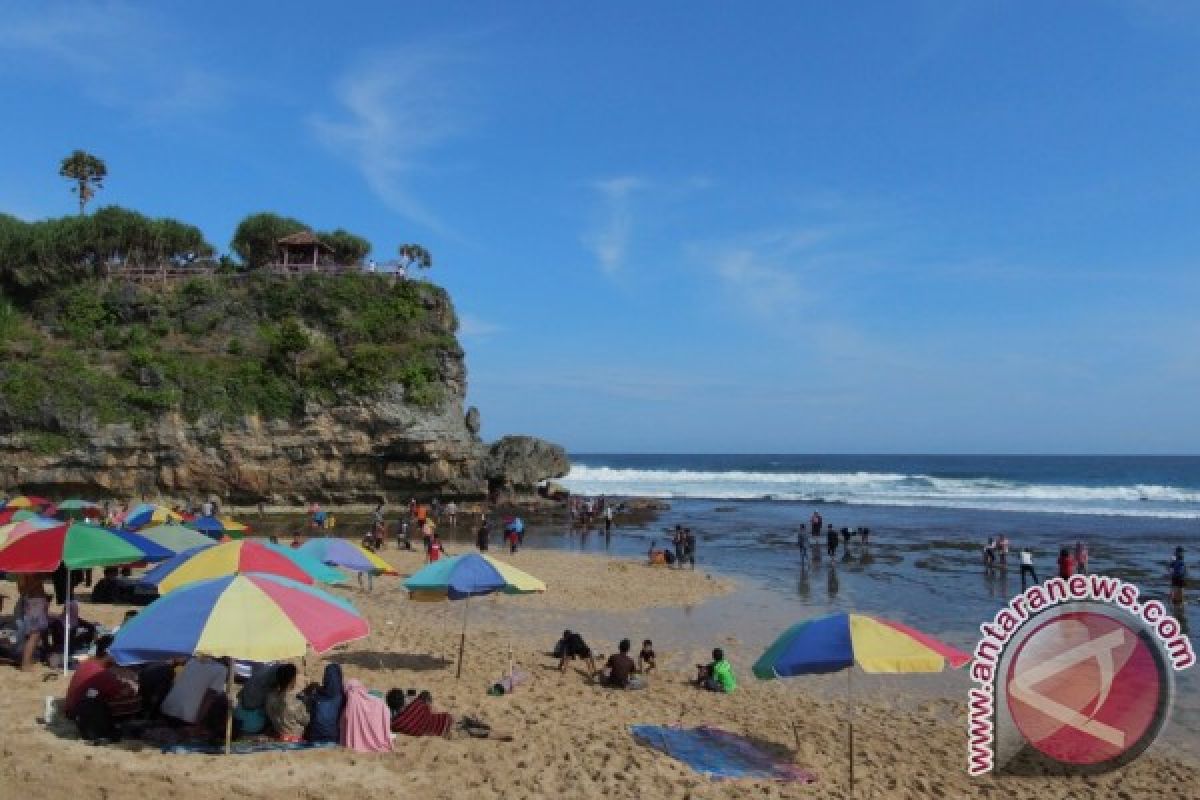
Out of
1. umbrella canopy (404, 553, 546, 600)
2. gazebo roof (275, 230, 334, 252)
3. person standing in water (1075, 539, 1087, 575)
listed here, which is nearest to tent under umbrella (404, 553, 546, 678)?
umbrella canopy (404, 553, 546, 600)

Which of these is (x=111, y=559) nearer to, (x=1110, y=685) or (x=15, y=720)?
(x=15, y=720)

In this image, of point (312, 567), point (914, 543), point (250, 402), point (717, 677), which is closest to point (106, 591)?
point (312, 567)

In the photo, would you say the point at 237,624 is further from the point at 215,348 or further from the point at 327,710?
the point at 215,348

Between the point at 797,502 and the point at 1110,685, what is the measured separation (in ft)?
180

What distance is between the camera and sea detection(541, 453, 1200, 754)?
20.0 metres

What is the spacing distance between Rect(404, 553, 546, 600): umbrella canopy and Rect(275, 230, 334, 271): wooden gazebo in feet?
131

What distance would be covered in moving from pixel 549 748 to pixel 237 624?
3.65 m

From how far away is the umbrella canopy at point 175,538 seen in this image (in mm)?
13078

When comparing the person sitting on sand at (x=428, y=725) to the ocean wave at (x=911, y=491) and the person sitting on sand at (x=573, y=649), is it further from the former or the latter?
the ocean wave at (x=911, y=491)

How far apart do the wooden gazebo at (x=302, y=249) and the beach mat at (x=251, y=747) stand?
43.6 m

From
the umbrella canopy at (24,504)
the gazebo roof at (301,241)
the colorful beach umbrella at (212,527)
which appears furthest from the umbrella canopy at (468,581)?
the gazebo roof at (301,241)

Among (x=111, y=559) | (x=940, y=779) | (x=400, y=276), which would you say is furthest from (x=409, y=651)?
(x=400, y=276)

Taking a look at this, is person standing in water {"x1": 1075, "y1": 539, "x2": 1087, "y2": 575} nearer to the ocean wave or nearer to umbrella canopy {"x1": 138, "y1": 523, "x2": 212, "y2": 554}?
umbrella canopy {"x1": 138, "y1": 523, "x2": 212, "y2": 554}

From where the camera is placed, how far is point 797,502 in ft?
203
